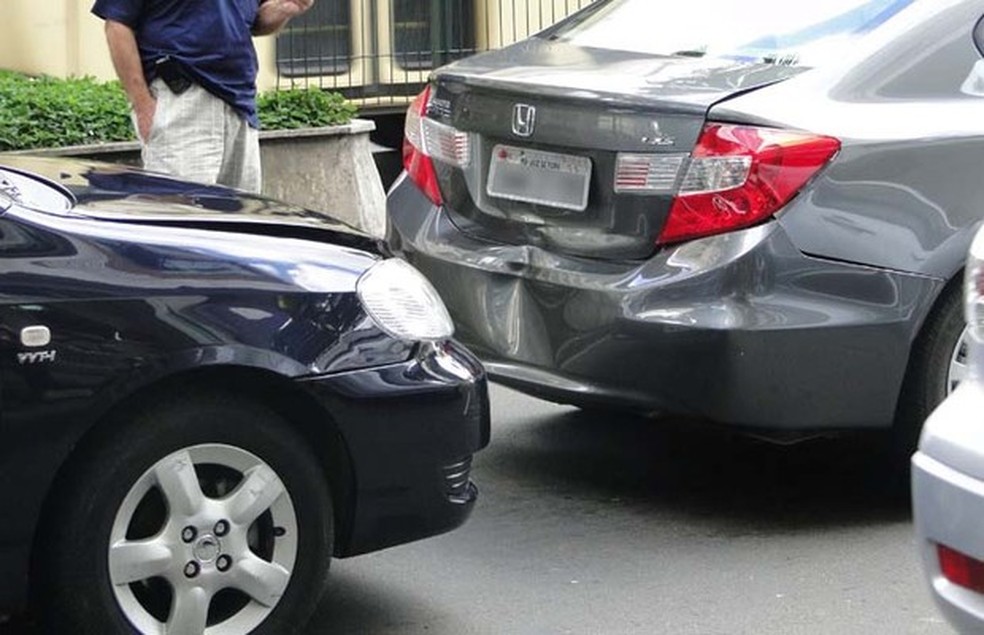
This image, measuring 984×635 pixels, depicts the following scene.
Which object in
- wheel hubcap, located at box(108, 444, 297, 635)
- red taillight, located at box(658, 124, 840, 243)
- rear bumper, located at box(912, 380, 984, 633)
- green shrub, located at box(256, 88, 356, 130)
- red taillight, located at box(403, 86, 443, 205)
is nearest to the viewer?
rear bumper, located at box(912, 380, 984, 633)

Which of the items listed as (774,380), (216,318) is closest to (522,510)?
(774,380)

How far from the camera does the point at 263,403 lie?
460 centimetres

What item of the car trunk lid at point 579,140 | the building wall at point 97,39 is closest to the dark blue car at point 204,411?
the car trunk lid at point 579,140

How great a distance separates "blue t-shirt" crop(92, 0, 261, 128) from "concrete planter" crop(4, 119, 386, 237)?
2704 millimetres

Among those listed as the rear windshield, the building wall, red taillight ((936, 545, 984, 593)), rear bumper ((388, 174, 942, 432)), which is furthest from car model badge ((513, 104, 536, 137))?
the building wall

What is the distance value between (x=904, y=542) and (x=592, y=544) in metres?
0.86

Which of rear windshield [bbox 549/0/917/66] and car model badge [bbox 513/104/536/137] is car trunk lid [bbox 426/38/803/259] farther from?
rear windshield [bbox 549/0/917/66]

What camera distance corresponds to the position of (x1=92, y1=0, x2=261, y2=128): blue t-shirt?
6824 millimetres

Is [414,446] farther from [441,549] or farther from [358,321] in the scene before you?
[441,549]

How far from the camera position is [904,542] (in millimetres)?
5668

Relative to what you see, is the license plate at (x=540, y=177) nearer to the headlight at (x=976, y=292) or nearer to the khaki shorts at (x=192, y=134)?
the khaki shorts at (x=192, y=134)

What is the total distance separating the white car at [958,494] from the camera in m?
3.89

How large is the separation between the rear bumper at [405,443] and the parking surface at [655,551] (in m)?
0.37

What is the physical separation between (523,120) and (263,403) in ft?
5.19
